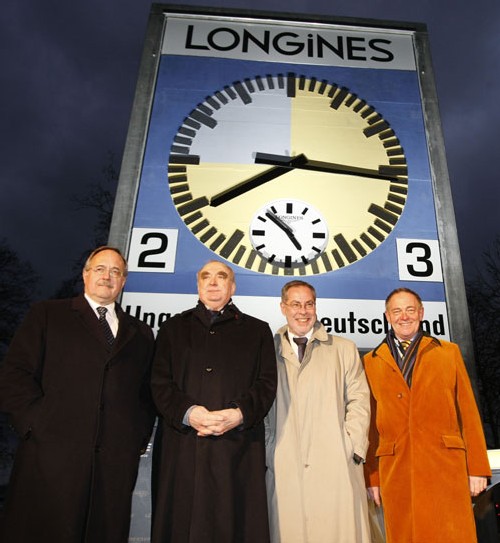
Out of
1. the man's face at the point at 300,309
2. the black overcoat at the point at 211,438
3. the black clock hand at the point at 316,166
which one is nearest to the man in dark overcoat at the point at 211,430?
the black overcoat at the point at 211,438

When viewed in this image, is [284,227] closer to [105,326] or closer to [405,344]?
[405,344]

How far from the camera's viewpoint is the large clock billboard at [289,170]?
10.4 feet

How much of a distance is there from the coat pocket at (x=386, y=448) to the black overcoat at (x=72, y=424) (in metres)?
1.02

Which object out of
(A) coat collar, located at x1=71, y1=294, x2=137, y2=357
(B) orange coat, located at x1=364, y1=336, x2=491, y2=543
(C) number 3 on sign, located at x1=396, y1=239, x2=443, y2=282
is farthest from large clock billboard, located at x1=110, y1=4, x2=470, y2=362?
(A) coat collar, located at x1=71, y1=294, x2=137, y2=357

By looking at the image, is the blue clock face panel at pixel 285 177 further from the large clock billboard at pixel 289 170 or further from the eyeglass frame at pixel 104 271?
the eyeglass frame at pixel 104 271

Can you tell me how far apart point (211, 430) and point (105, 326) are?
0.63 metres

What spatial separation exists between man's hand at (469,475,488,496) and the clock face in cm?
158

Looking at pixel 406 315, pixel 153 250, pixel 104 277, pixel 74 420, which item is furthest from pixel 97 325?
pixel 406 315

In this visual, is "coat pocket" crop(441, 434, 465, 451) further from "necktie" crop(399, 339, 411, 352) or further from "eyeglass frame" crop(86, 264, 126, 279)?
"eyeglass frame" crop(86, 264, 126, 279)

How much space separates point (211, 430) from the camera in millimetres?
1762

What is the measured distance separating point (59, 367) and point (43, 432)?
0.79 feet

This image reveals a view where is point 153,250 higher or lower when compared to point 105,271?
higher

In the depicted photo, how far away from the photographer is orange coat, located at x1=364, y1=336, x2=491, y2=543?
1.96 m

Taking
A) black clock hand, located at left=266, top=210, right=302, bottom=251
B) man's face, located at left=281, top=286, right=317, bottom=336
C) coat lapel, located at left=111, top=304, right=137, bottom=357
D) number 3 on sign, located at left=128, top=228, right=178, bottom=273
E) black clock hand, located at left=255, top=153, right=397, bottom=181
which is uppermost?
black clock hand, located at left=255, top=153, right=397, bottom=181
